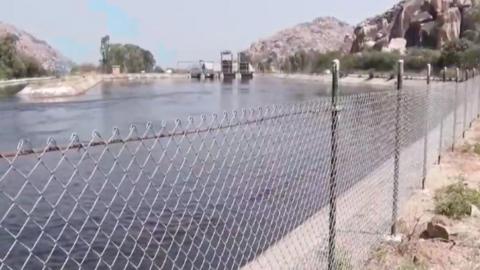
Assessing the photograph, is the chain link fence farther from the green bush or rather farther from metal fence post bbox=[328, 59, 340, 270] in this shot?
the green bush

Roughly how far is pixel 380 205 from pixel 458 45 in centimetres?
8374

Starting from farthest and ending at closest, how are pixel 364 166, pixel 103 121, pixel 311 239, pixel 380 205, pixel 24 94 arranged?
pixel 24 94, pixel 103 121, pixel 364 166, pixel 380 205, pixel 311 239

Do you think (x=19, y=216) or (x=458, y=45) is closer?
(x=19, y=216)

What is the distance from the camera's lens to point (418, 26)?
5207 inches

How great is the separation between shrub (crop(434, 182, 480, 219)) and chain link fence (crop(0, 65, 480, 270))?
45 cm

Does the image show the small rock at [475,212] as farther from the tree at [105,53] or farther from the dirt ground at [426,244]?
the tree at [105,53]

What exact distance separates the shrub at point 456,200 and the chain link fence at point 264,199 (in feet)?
1.47

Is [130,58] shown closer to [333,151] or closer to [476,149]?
[476,149]

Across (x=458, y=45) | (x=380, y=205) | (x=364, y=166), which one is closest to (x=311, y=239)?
(x=380, y=205)

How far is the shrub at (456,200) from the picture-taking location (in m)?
7.58

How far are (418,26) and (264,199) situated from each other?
130 m

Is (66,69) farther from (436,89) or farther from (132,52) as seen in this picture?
(436,89)

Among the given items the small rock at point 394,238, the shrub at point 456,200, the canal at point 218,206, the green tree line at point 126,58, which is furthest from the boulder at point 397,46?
the small rock at point 394,238

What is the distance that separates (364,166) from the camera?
9.34 m
